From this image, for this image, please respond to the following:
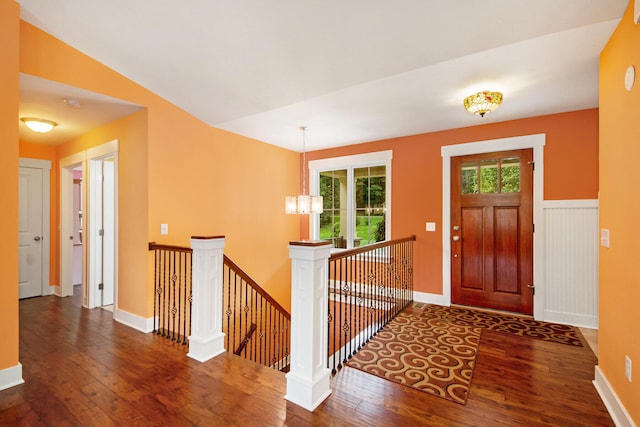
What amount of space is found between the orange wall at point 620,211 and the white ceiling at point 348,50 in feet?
0.99

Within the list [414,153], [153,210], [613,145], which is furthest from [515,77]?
[153,210]

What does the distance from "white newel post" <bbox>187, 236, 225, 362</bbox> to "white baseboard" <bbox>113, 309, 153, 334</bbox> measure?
3.13 feet

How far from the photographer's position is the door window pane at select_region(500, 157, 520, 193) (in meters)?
3.76

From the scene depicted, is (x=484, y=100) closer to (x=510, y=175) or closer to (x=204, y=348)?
(x=510, y=175)

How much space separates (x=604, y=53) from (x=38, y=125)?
5.76m

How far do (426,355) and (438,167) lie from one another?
2.66 metres

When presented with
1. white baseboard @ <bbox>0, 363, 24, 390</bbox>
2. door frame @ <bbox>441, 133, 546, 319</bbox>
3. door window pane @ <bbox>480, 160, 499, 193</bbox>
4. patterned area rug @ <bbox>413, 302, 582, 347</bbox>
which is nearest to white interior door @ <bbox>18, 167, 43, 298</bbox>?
white baseboard @ <bbox>0, 363, 24, 390</bbox>

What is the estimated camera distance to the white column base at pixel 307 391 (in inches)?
76.8

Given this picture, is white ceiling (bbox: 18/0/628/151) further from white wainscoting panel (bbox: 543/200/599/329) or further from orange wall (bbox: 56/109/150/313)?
white wainscoting panel (bbox: 543/200/599/329)

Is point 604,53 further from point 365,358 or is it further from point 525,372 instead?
point 365,358

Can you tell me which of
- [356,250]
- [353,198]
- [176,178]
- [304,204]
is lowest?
[356,250]

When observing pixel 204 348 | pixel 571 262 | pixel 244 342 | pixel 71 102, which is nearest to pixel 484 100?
pixel 571 262

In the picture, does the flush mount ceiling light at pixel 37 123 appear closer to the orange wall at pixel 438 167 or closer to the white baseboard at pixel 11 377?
the white baseboard at pixel 11 377

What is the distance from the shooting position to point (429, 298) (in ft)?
14.1
